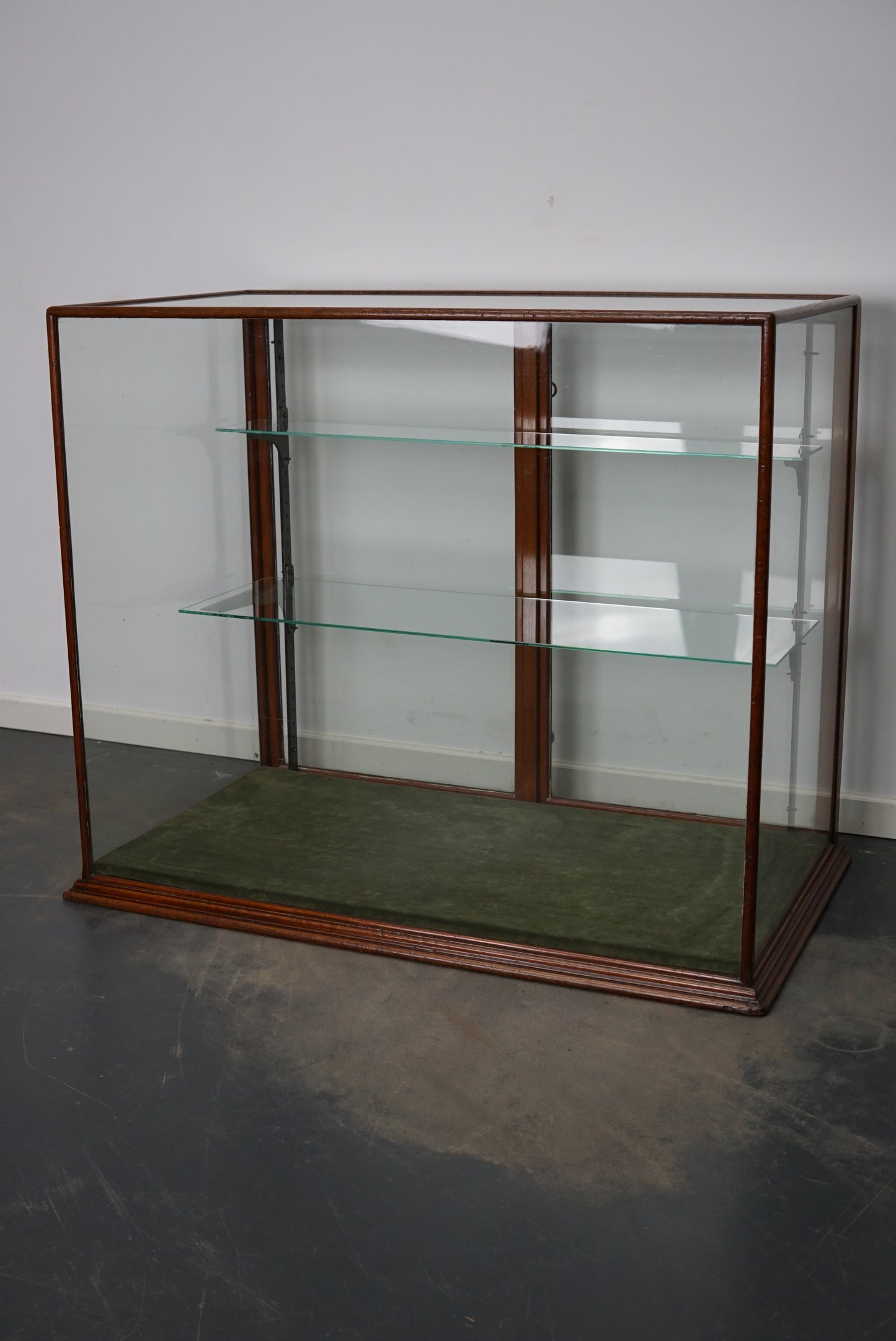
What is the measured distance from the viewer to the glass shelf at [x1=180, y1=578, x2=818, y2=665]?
2.80 metres

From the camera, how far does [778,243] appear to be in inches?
125

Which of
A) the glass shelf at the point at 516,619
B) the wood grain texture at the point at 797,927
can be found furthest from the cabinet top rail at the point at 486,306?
the wood grain texture at the point at 797,927

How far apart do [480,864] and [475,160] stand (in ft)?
5.79

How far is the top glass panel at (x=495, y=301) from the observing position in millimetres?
2926

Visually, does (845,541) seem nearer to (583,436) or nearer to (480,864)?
(583,436)

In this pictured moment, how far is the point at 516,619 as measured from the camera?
3.02 metres

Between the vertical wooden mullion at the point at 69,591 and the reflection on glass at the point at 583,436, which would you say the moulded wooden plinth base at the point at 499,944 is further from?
the reflection on glass at the point at 583,436

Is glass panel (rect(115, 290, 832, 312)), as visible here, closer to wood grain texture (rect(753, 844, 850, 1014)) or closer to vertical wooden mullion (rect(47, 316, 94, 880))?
vertical wooden mullion (rect(47, 316, 94, 880))

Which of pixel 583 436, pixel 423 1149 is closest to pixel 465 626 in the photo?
pixel 583 436

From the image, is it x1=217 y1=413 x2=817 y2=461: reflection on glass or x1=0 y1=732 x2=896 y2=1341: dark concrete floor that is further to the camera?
x1=217 y1=413 x2=817 y2=461: reflection on glass

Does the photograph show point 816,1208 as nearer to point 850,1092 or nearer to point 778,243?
point 850,1092

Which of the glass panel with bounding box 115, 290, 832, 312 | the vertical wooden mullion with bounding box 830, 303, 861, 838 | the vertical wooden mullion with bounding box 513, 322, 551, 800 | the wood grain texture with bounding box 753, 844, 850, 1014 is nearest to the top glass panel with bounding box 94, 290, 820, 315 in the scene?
the glass panel with bounding box 115, 290, 832, 312

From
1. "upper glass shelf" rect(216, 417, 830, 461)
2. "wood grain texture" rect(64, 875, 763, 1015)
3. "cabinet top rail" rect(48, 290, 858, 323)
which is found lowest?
"wood grain texture" rect(64, 875, 763, 1015)

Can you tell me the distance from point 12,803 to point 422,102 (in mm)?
2204
